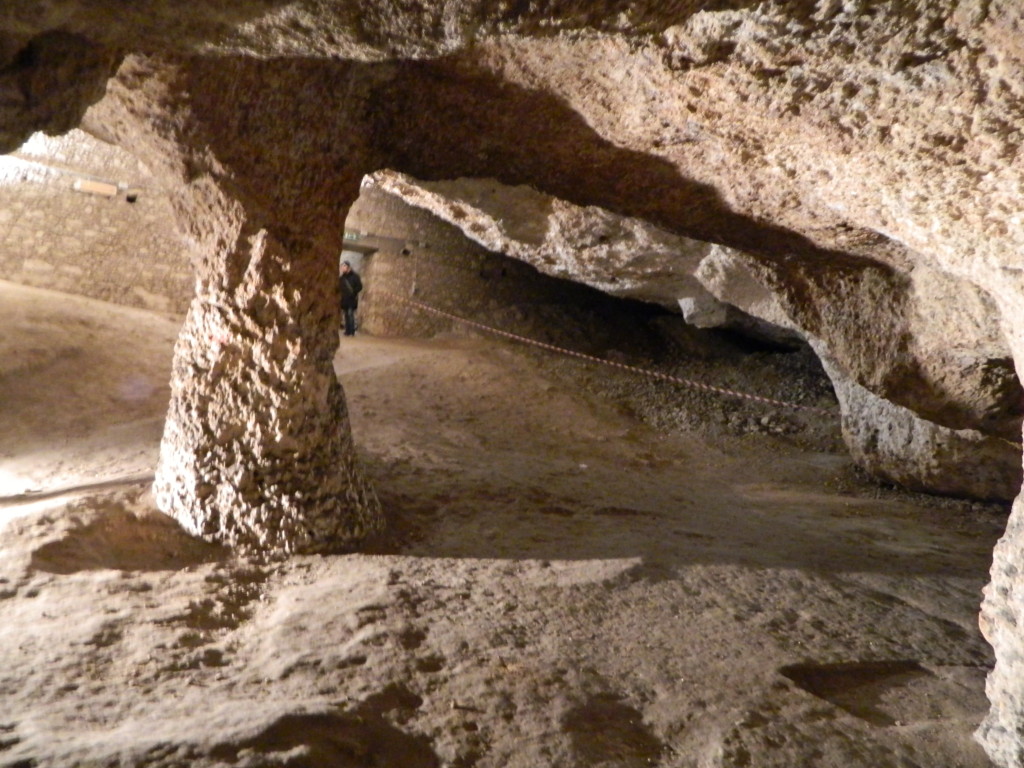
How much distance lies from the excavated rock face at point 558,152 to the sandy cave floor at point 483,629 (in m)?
0.45

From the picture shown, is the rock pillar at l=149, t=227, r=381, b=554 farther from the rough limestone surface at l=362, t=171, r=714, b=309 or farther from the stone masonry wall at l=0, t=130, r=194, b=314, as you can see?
the stone masonry wall at l=0, t=130, r=194, b=314

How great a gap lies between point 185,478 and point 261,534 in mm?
508

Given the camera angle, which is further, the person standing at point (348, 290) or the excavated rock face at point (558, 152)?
the person standing at point (348, 290)

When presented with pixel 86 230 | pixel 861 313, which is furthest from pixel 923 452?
pixel 86 230

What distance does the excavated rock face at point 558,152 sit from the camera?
1537mm

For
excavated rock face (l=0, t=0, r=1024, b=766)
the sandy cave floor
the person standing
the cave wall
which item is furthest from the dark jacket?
excavated rock face (l=0, t=0, r=1024, b=766)

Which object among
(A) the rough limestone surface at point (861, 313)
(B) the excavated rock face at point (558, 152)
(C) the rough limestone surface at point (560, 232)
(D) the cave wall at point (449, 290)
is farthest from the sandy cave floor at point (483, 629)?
(D) the cave wall at point (449, 290)

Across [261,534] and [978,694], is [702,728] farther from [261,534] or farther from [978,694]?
[261,534]

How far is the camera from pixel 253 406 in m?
3.30

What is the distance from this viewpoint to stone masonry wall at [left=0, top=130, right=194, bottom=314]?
8.09 metres

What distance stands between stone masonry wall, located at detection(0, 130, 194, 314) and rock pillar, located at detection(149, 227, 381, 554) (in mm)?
5448

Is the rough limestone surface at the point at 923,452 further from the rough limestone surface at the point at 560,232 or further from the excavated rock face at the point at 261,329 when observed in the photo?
the excavated rock face at the point at 261,329

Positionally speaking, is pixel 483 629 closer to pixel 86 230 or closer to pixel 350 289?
pixel 350 289

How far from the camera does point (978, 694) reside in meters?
2.42
